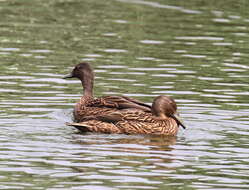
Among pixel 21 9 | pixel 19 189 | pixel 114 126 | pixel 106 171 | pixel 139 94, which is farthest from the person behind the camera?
pixel 21 9

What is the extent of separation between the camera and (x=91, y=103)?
16359 millimetres

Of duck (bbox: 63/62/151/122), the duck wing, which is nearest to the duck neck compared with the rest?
duck (bbox: 63/62/151/122)

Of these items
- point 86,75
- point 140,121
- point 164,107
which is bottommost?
point 140,121

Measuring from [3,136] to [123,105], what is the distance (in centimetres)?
233

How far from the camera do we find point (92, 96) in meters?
17.4

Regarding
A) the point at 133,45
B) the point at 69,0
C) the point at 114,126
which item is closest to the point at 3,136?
the point at 114,126

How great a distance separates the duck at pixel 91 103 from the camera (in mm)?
15578

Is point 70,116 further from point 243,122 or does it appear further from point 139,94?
point 243,122

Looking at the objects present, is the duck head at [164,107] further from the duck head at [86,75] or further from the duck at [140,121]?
the duck head at [86,75]

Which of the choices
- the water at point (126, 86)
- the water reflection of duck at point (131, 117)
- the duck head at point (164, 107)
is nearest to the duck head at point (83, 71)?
the water at point (126, 86)

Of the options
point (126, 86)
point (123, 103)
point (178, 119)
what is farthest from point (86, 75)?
point (178, 119)

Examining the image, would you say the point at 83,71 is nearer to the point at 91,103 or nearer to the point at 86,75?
the point at 86,75

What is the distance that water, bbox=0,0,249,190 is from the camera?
40.3 feet

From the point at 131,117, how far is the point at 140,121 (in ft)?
0.52
